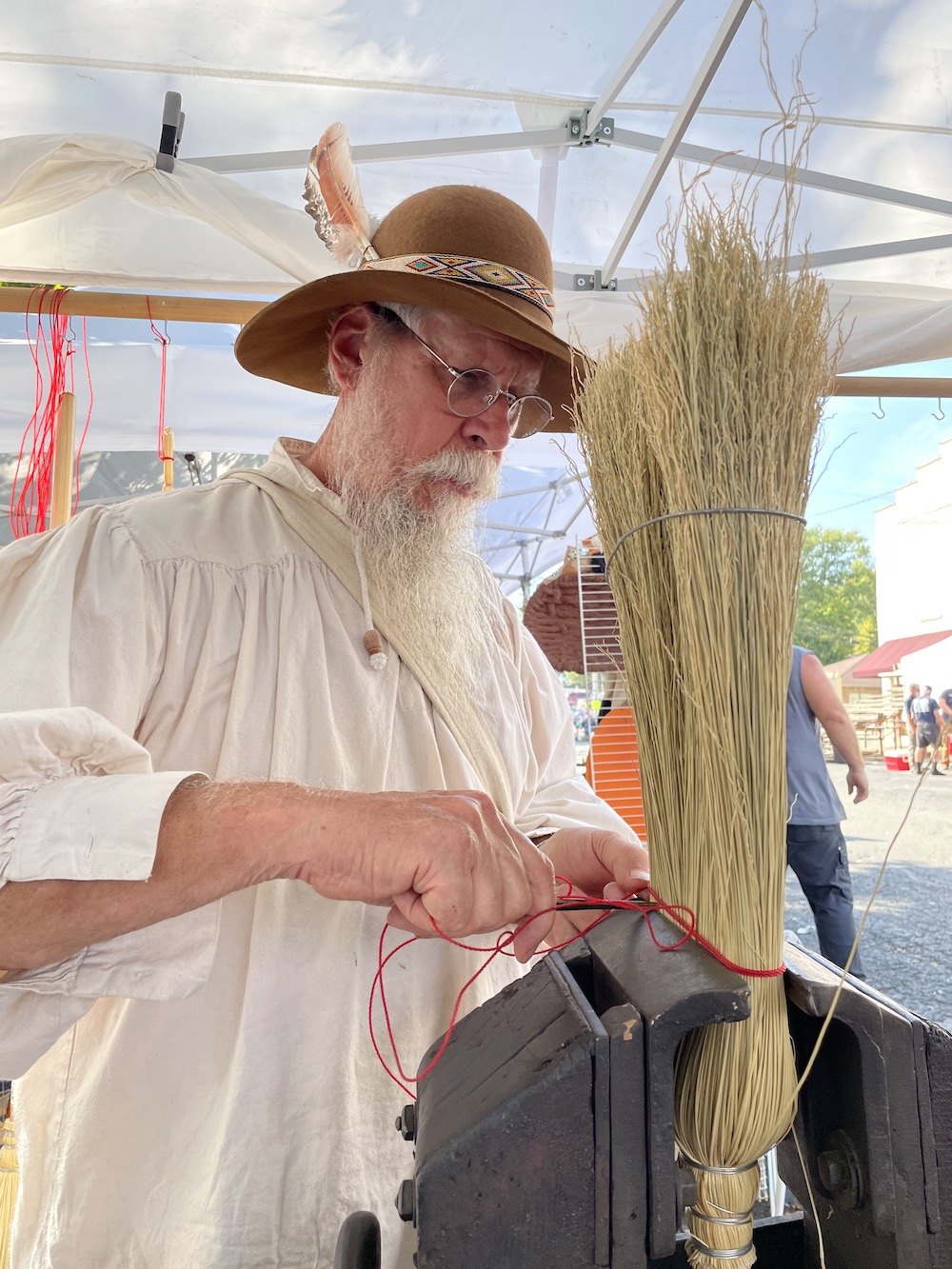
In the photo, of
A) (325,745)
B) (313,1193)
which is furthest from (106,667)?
(313,1193)

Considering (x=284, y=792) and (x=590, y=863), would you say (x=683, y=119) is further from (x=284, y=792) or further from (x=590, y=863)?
(x=284, y=792)

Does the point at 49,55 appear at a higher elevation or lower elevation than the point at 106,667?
higher

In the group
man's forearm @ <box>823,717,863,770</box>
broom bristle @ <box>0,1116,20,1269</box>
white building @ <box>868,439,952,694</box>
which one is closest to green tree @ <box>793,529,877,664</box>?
white building @ <box>868,439,952,694</box>

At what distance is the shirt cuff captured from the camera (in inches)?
30.8

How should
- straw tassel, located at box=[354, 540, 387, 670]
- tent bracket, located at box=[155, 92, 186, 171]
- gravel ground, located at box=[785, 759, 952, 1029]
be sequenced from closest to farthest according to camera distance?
straw tassel, located at box=[354, 540, 387, 670]
tent bracket, located at box=[155, 92, 186, 171]
gravel ground, located at box=[785, 759, 952, 1029]

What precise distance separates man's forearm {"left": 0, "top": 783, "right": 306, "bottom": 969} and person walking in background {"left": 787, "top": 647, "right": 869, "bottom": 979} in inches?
121

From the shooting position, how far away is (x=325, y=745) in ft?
3.83

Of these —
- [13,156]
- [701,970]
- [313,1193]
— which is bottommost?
[313,1193]

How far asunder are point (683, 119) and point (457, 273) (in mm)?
1570

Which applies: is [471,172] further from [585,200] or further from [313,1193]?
[313,1193]

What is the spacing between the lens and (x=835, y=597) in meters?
3.33

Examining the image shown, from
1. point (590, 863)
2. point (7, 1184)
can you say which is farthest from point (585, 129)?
→ point (7, 1184)

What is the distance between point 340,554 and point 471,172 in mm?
2430

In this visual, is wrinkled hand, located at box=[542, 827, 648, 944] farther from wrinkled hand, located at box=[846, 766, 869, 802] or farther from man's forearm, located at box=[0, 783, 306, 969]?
wrinkled hand, located at box=[846, 766, 869, 802]
